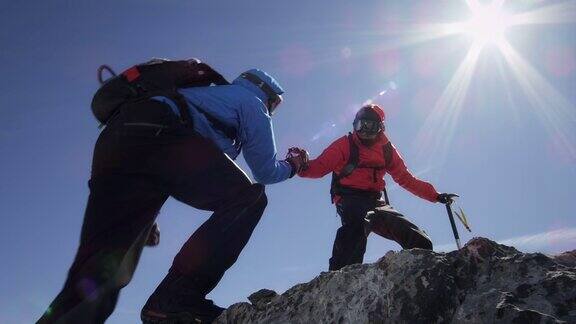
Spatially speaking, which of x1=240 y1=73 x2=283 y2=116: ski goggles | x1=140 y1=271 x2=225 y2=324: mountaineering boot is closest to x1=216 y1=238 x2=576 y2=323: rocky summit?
x1=140 y1=271 x2=225 y2=324: mountaineering boot

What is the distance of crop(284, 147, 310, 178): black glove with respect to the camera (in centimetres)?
557

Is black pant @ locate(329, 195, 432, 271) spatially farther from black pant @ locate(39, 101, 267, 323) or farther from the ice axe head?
black pant @ locate(39, 101, 267, 323)

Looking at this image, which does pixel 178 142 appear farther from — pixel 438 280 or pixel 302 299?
pixel 438 280

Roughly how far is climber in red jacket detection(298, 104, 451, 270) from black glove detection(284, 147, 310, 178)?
105 inches

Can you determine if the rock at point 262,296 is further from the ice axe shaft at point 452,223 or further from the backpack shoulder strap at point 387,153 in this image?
the backpack shoulder strap at point 387,153

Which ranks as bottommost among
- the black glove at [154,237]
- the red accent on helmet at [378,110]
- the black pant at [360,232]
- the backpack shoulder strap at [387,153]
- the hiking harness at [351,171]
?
the black glove at [154,237]

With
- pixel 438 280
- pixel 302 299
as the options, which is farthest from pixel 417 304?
pixel 302 299

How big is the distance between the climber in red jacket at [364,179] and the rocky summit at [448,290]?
4.36 meters

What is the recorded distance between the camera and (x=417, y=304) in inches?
132

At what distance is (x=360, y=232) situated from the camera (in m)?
8.53

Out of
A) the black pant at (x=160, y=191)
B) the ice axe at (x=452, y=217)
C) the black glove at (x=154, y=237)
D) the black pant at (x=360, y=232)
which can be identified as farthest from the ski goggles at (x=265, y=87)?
the ice axe at (x=452, y=217)

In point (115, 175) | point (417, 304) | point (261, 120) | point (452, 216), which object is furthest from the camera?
point (452, 216)

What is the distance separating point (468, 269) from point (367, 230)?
16.9ft

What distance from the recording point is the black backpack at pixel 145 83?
14.0ft
